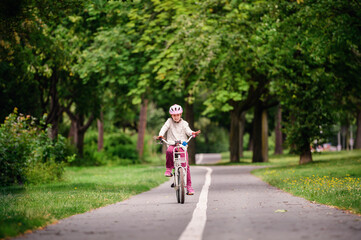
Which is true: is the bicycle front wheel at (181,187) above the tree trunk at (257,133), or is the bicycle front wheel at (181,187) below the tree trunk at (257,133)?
below

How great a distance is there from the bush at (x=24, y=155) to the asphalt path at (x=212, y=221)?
7.54 m

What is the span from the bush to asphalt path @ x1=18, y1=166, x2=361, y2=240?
7.54 meters

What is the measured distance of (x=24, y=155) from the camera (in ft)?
64.7

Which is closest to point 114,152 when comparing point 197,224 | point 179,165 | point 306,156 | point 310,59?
point 306,156

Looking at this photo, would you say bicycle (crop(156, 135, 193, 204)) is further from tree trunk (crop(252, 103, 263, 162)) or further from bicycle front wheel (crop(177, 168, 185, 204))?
tree trunk (crop(252, 103, 263, 162))

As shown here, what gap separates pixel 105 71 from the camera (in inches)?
1289

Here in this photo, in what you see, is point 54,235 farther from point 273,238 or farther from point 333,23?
point 333,23

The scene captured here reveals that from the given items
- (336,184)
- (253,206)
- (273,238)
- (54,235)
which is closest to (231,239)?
(273,238)

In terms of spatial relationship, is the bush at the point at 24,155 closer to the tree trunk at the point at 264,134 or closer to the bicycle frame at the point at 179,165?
the bicycle frame at the point at 179,165

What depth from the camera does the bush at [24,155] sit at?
1914 cm

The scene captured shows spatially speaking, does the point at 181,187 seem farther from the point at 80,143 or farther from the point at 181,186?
the point at 80,143

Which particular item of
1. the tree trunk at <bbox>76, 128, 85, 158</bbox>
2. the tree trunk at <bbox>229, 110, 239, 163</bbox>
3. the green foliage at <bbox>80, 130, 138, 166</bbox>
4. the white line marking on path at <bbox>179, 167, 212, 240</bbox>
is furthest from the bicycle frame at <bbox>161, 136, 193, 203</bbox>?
the tree trunk at <bbox>76, 128, 85, 158</bbox>

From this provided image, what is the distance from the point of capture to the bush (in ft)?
62.8

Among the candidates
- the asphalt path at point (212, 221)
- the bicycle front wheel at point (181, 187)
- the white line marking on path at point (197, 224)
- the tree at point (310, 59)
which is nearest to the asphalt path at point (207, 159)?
the tree at point (310, 59)
